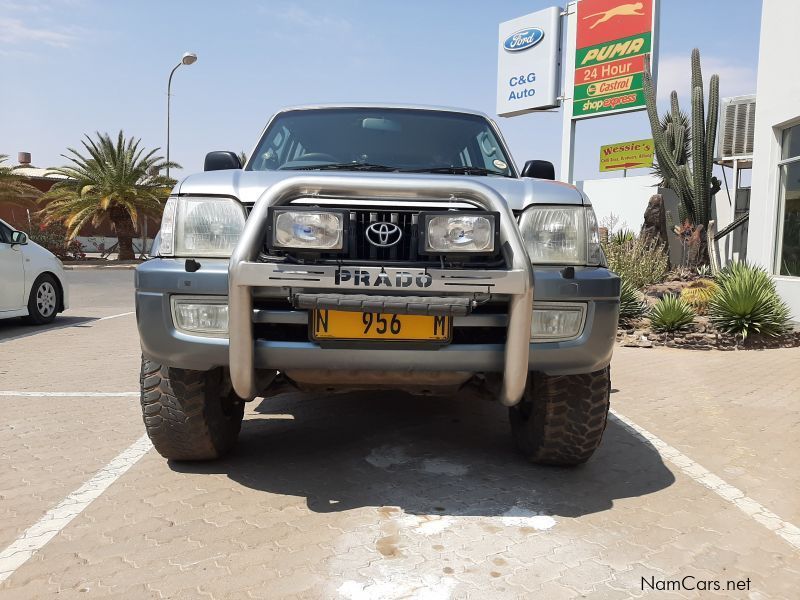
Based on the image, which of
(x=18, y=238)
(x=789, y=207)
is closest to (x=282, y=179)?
(x=18, y=238)

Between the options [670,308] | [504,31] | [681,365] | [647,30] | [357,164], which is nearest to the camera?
[357,164]

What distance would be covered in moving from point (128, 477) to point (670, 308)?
6980 millimetres

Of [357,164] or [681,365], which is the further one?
[681,365]

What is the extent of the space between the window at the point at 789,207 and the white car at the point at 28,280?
10.4m

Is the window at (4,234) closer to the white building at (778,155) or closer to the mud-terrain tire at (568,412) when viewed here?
the mud-terrain tire at (568,412)

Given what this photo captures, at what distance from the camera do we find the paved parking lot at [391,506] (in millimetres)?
2252

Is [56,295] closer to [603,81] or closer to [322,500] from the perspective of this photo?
[322,500]

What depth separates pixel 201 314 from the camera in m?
2.65

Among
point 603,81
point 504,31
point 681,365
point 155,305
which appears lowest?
point 681,365

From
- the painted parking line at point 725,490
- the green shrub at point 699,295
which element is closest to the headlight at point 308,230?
the painted parking line at point 725,490

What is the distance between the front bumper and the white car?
6093mm

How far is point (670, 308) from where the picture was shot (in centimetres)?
825

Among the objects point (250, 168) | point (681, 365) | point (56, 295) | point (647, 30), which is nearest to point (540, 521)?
point (250, 168)

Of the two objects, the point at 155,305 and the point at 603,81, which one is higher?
the point at 603,81
